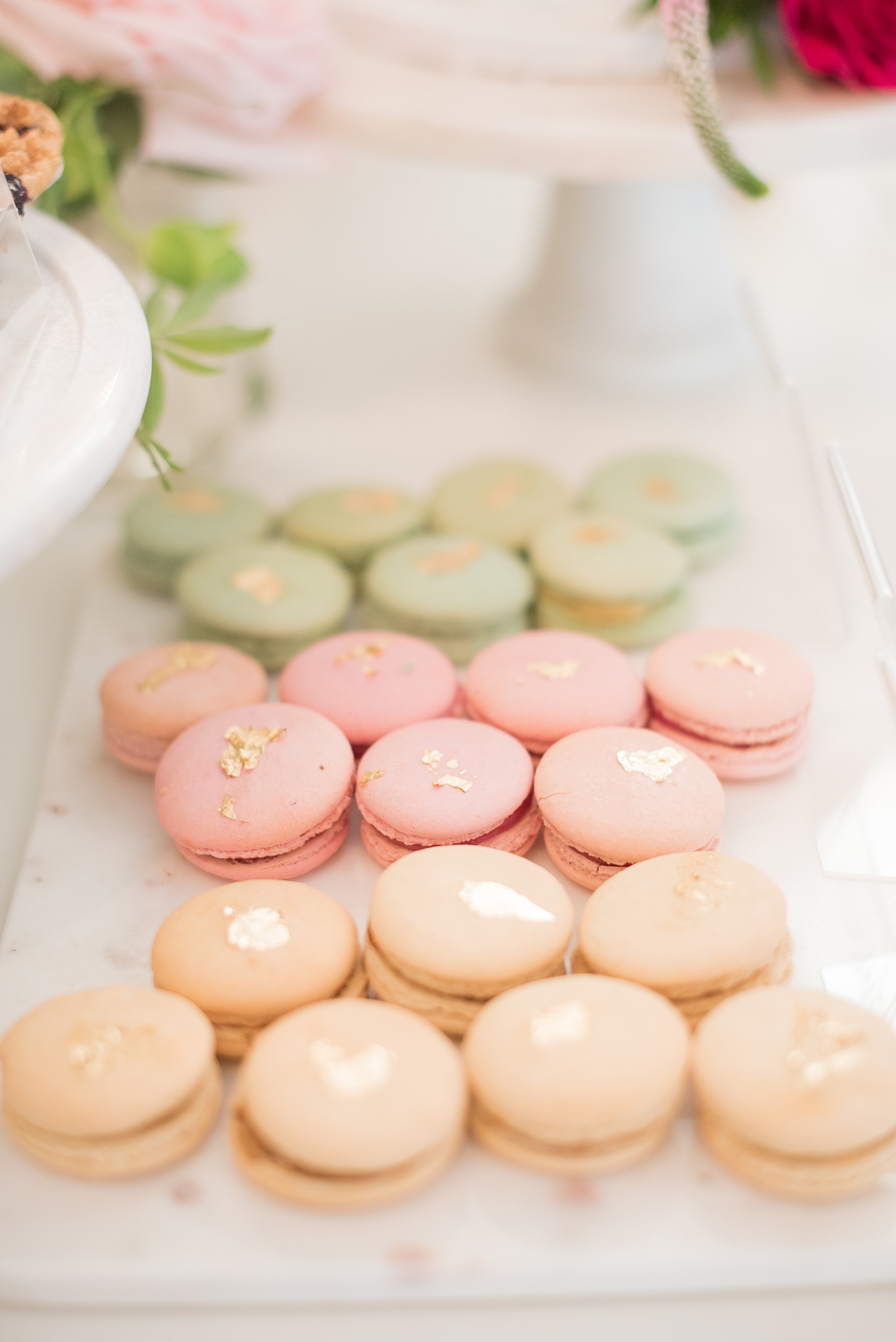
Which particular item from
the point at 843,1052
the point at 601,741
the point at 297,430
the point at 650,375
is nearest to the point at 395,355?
the point at 297,430

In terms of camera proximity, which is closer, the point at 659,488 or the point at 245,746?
the point at 245,746

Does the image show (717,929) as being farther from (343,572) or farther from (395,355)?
(395,355)

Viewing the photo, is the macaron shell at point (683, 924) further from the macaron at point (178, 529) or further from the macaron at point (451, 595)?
the macaron at point (178, 529)

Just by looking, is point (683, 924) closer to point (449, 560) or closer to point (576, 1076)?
point (576, 1076)

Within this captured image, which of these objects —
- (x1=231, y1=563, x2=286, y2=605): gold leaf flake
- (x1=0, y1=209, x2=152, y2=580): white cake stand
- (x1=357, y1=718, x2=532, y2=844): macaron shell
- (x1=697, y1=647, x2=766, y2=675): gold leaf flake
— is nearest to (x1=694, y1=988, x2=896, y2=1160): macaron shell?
(x1=357, y1=718, x2=532, y2=844): macaron shell

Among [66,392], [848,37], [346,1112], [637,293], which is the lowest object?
[346,1112]

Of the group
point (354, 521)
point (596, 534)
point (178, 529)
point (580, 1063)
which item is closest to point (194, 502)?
point (178, 529)
